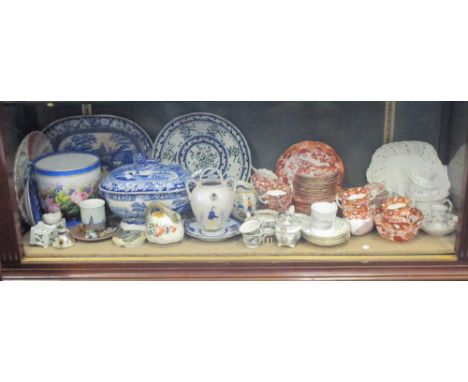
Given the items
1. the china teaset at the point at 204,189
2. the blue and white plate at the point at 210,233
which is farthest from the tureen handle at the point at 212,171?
the blue and white plate at the point at 210,233

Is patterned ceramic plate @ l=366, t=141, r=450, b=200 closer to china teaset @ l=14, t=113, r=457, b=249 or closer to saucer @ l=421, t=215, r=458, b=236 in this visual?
china teaset @ l=14, t=113, r=457, b=249

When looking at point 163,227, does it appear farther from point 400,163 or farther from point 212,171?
point 400,163

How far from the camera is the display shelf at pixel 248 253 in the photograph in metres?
1.30

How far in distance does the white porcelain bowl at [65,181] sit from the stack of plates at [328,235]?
578 mm

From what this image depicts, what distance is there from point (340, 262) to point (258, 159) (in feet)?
1.37

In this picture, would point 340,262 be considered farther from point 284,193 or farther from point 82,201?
point 82,201

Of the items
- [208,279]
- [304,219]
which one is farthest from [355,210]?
[208,279]

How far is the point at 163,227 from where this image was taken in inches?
53.6

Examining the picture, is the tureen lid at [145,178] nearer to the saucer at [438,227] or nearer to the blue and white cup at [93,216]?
the blue and white cup at [93,216]

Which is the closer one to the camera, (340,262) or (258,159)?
(340,262)

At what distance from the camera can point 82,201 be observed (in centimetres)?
146

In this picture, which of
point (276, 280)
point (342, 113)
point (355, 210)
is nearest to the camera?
point (276, 280)

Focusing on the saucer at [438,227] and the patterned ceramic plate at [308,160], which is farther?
the patterned ceramic plate at [308,160]

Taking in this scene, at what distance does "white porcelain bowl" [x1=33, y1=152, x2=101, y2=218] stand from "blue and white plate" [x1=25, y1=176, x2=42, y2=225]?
0.7 inches
